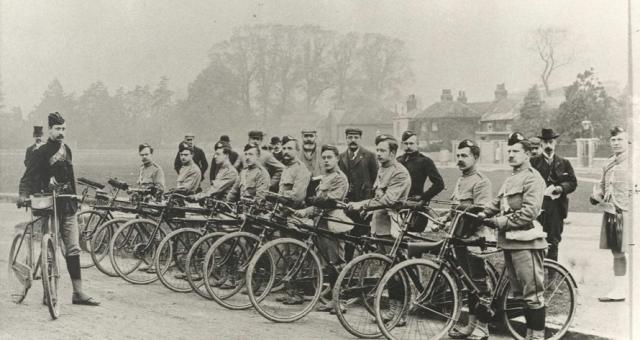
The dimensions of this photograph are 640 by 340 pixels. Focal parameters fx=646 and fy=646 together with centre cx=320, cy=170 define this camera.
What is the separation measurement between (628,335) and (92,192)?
7.52m

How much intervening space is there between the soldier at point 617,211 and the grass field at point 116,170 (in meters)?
0.47

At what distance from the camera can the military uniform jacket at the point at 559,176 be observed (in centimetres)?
588

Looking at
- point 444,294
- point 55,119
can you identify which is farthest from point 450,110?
point 55,119

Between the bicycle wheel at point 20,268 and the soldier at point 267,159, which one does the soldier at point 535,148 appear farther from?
the bicycle wheel at point 20,268

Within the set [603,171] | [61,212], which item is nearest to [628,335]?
[603,171]

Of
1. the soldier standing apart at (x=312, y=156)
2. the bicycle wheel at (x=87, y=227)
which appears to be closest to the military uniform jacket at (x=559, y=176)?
the soldier standing apart at (x=312, y=156)

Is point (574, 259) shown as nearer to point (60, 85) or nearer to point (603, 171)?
point (603, 171)

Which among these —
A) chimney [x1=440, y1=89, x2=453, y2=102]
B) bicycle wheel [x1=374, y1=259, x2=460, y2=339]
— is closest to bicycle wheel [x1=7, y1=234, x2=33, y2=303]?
bicycle wheel [x1=374, y1=259, x2=460, y2=339]

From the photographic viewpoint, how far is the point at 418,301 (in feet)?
16.1

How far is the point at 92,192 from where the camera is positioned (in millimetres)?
9750

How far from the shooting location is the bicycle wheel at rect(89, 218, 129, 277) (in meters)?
7.20

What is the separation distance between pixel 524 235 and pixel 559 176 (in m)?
1.36

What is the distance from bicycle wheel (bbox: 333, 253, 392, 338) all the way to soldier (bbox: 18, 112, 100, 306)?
242 cm

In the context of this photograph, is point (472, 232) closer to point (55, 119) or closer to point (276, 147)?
point (276, 147)
